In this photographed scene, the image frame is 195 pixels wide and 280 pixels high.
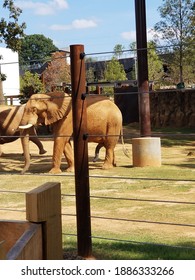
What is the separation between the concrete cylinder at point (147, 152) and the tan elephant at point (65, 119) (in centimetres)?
60

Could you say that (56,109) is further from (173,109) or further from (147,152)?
(173,109)

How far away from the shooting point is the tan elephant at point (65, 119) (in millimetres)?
11281

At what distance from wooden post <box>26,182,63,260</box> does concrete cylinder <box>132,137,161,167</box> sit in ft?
29.0

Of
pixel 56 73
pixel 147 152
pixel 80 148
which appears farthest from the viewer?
pixel 56 73

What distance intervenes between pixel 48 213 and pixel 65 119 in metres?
8.72

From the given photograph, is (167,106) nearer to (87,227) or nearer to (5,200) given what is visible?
(5,200)

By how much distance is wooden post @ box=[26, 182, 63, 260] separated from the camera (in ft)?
8.61

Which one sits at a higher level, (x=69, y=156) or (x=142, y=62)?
(x=142, y=62)

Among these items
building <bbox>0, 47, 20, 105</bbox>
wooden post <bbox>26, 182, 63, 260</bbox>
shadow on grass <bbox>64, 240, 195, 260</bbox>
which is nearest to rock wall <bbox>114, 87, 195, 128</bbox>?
shadow on grass <bbox>64, 240, 195, 260</bbox>

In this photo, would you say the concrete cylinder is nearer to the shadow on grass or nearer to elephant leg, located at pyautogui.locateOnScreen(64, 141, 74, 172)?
elephant leg, located at pyautogui.locateOnScreen(64, 141, 74, 172)

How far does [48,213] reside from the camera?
2.70m

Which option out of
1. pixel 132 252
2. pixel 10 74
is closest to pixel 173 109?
pixel 132 252
